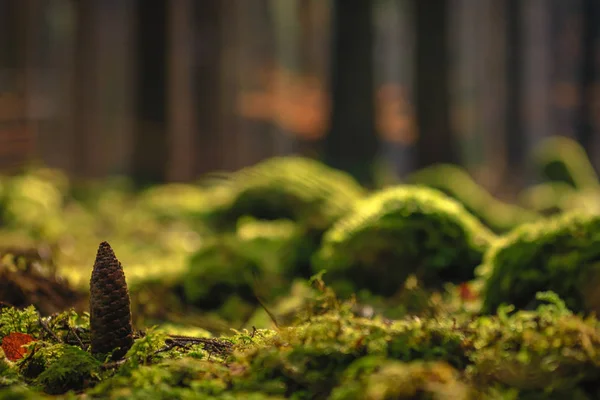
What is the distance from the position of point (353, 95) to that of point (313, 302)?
1106cm

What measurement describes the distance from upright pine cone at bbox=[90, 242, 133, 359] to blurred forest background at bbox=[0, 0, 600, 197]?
10.6 m

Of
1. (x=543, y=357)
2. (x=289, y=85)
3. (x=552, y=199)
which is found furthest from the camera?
(x=289, y=85)

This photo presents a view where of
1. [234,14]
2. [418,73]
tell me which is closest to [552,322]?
[418,73]

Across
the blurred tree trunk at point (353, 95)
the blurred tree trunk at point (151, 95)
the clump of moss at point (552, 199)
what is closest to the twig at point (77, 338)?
the clump of moss at point (552, 199)

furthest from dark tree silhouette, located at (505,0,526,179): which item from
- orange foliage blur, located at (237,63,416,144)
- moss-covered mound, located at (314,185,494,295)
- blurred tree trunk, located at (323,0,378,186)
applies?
moss-covered mound, located at (314,185,494,295)

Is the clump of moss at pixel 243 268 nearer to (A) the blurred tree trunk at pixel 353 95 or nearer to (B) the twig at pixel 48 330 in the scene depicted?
(B) the twig at pixel 48 330

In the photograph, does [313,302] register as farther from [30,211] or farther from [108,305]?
[30,211]

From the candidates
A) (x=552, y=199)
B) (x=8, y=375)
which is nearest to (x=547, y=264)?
(x=8, y=375)

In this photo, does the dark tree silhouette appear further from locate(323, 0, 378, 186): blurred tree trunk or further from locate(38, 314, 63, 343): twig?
locate(38, 314, 63, 343): twig

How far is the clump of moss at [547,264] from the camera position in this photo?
9.96ft

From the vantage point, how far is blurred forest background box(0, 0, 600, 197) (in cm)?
1305

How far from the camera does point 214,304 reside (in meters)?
4.16

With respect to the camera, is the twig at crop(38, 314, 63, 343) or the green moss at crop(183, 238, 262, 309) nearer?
the twig at crop(38, 314, 63, 343)

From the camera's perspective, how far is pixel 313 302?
8.67ft
